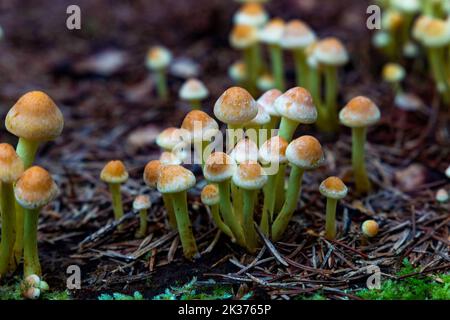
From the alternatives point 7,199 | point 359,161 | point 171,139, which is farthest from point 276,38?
point 7,199

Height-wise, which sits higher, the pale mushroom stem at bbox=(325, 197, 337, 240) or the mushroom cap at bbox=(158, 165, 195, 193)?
the mushroom cap at bbox=(158, 165, 195, 193)

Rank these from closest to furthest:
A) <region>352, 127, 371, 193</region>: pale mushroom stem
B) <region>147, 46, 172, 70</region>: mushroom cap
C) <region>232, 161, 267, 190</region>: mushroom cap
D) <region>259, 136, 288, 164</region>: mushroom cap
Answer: <region>232, 161, 267, 190</region>: mushroom cap < <region>259, 136, 288, 164</region>: mushroom cap < <region>352, 127, 371, 193</region>: pale mushroom stem < <region>147, 46, 172, 70</region>: mushroom cap

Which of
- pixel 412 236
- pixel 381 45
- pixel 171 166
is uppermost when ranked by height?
pixel 381 45

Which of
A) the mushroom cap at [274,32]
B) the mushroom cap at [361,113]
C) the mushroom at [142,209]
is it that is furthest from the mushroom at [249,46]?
the mushroom at [142,209]

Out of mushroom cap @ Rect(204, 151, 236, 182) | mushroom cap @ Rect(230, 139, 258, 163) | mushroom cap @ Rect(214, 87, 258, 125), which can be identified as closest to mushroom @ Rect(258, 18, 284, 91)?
mushroom cap @ Rect(214, 87, 258, 125)

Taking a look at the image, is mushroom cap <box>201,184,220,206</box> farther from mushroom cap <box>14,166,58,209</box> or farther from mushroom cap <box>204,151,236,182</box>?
mushroom cap <box>14,166,58,209</box>
